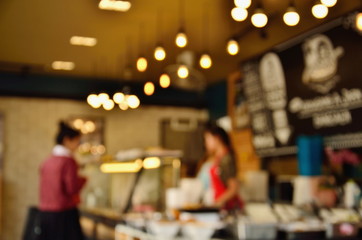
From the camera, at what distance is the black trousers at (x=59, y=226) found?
535cm

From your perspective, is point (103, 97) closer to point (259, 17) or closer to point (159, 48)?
point (159, 48)

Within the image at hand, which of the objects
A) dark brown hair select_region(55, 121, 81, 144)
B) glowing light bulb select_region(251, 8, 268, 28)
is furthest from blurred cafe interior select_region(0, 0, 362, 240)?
dark brown hair select_region(55, 121, 81, 144)

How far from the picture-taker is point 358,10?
18.1 feet

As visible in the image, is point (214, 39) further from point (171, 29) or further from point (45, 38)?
point (45, 38)

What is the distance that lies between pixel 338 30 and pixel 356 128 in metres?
1.12

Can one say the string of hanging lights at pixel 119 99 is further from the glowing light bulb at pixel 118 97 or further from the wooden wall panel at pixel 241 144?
the wooden wall panel at pixel 241 144

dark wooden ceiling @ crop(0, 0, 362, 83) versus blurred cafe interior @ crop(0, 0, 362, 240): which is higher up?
dark wooden ceiling @ crop(0, 0, 362, 83)

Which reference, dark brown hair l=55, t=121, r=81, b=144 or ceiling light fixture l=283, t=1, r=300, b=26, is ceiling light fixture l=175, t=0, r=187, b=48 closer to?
ceiling light fixture l=283, t=1, r=300, b=26

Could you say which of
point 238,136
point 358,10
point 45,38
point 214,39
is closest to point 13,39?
point 45,38

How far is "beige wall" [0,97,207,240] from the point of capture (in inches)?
394

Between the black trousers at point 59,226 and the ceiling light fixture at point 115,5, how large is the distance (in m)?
2.40

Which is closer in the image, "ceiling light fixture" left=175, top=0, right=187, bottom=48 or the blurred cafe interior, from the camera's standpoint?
the blurred cafe interior

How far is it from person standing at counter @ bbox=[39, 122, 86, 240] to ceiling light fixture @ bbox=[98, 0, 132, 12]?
1683 mm

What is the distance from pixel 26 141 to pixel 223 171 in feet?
18.5
